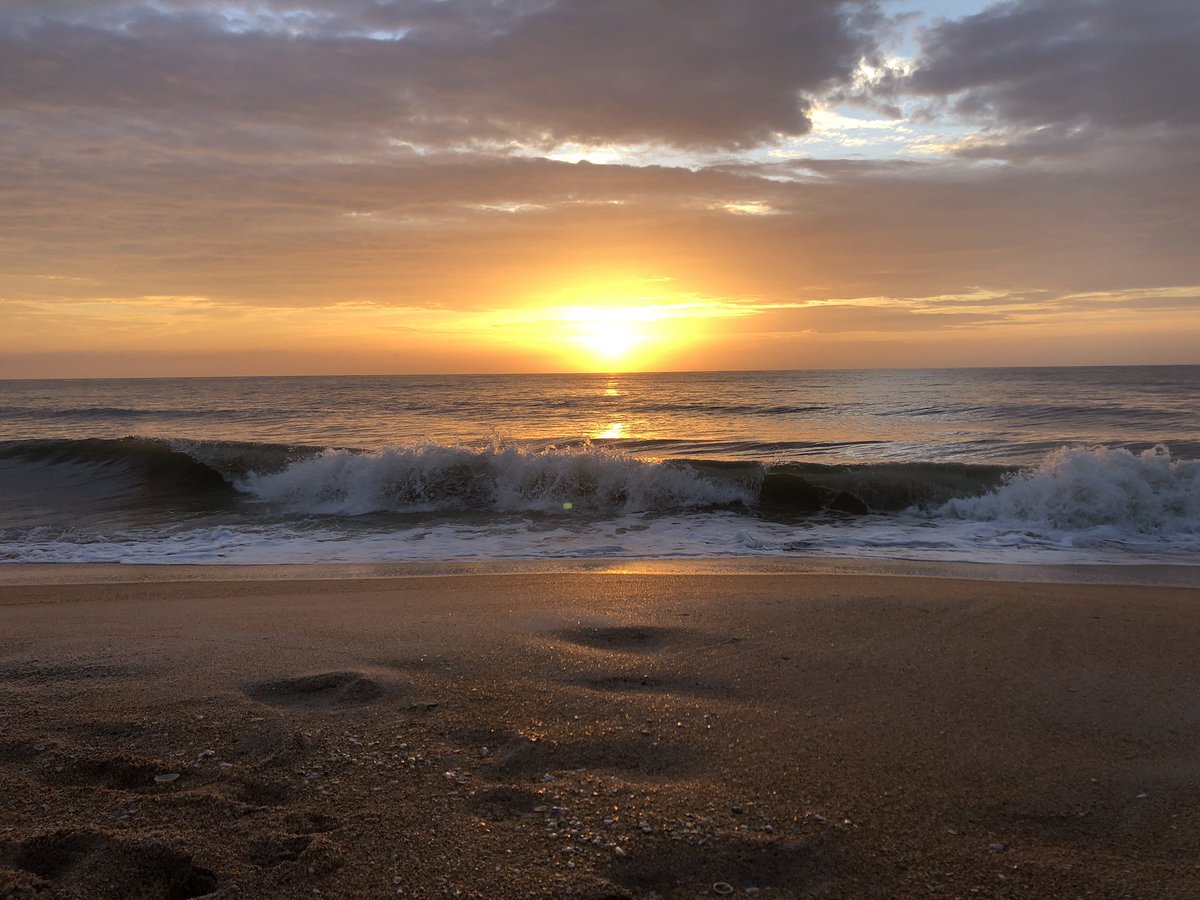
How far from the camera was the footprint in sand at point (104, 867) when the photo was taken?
2086mm

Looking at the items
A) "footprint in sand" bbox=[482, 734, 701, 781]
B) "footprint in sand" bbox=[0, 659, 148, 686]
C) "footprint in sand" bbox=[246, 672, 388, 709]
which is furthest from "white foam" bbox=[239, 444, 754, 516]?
"footprint in sand" bbox=[482, 734, 701, 781]

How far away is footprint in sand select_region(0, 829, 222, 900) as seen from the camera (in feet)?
6.84

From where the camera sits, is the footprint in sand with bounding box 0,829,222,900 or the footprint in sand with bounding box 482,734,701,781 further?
the footprint in sand with bounding box 482,734,701,781

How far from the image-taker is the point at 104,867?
7.08 ft

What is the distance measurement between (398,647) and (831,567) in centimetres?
456

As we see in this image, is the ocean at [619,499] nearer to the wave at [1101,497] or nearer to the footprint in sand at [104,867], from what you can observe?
the wave at [1101,497]

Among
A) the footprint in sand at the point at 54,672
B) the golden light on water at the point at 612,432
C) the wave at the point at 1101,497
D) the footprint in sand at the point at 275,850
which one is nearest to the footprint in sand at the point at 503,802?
the footprint in sand at the point at 275,850

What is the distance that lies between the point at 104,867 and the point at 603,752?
1.60 meters

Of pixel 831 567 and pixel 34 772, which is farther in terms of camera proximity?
pixel 831 567

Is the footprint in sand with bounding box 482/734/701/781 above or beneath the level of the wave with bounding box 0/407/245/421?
beneath

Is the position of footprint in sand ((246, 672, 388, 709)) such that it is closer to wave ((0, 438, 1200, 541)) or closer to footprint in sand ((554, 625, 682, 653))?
footprint in sand ((554, 625, 682, 653))

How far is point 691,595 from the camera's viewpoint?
5.86 meters

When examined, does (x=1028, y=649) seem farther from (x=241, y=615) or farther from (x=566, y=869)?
(x=241, y=615)

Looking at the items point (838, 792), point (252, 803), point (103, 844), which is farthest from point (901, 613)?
point (103, 844)
